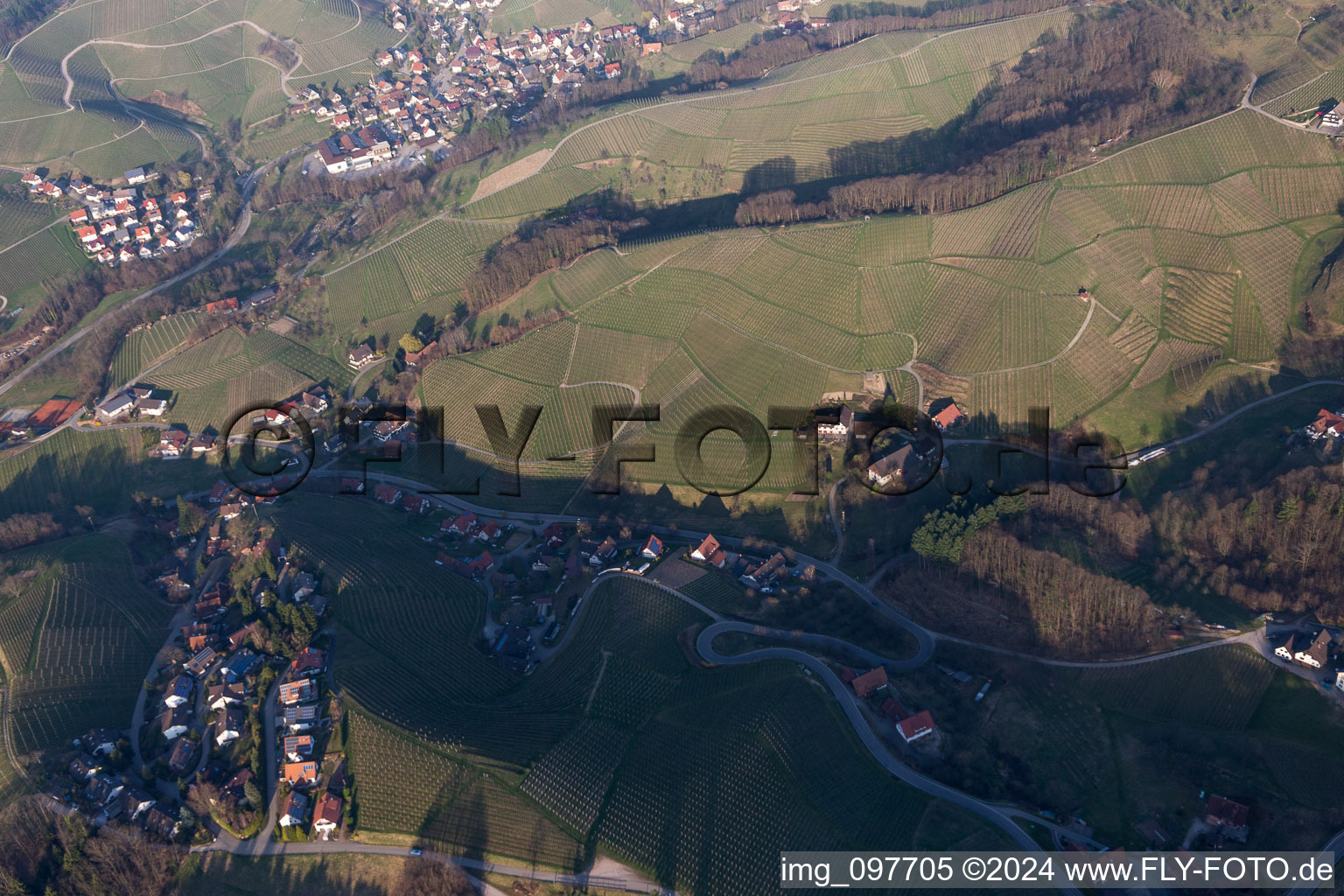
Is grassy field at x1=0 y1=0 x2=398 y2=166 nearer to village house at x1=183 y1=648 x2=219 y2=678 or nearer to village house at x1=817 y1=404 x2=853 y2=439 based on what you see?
village house at x1=183 y1=648 x2=219 y2=678

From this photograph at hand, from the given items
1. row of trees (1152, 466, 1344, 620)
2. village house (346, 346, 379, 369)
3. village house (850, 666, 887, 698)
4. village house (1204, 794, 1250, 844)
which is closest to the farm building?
village house (850, 666, 887, 698)

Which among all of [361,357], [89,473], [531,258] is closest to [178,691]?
[89,473]

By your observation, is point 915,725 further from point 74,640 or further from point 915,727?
point 74,640

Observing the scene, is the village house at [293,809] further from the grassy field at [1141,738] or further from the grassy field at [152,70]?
the grassy field at [152,70]

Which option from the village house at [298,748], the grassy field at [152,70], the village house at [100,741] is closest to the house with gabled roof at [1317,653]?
the village house at [298,748]

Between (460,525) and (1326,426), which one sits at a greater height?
(1326,426)
